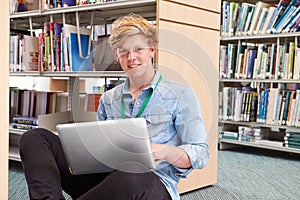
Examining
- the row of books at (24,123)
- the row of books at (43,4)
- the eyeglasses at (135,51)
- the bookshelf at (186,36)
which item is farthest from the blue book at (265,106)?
the eyeglasses at (135,51)

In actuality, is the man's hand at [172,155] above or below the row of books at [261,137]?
above

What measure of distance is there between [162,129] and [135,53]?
0.27m

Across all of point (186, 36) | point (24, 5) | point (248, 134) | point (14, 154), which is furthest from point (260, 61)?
point (14, 154)

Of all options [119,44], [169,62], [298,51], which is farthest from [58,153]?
Answer: [298,51]

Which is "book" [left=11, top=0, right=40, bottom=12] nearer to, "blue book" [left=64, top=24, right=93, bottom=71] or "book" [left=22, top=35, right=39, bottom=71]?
"book" [left=22, top=35, right=39, bottom=71]

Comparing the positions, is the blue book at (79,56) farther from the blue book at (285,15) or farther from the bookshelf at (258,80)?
the blue book at (285,15)

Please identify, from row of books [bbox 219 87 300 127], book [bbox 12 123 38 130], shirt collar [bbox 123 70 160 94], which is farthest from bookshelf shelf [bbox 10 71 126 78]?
row of books [bbox 219 87 300 127]

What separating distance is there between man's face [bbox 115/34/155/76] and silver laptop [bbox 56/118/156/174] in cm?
28

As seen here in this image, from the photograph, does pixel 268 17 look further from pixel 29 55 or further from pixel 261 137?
pixel 29 55

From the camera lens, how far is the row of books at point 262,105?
362 cm

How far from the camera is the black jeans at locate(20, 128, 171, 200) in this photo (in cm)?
128

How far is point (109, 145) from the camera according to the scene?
4.23 ft

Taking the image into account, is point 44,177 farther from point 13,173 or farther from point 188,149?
point 13,173

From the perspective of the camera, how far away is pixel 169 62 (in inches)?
→ 89.6
